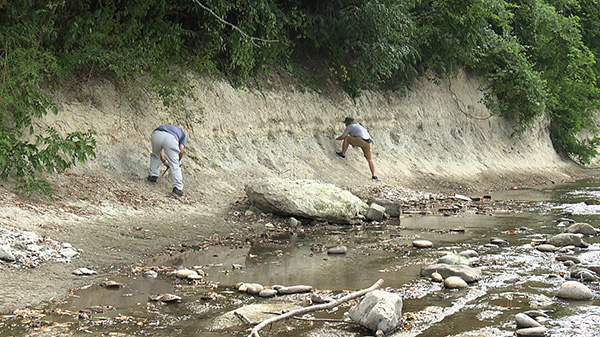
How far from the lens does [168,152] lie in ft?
42.3

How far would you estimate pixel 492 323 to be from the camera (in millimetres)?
6203

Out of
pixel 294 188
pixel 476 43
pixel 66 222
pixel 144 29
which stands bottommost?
pixel 66 222

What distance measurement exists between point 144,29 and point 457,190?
9596mm

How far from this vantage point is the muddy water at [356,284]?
6090mm

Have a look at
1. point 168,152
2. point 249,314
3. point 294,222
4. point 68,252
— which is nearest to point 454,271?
point 249,314

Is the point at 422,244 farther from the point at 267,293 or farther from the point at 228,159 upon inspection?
the point at 228,159

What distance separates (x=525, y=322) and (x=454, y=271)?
1.90 meters

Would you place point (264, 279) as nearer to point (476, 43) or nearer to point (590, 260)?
point (590, 260)

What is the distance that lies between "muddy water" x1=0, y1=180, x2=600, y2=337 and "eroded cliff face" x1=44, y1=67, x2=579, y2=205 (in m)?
3.82

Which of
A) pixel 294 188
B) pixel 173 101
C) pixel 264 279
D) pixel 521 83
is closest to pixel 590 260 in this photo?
pixel 264 279

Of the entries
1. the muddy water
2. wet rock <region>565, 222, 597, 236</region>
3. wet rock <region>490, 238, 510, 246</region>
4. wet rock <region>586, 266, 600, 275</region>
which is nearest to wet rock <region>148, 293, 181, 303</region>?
the muddy water

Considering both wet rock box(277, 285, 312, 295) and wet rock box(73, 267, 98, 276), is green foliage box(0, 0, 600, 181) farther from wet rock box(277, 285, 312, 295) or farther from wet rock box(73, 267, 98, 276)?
wet rock box(277, 285, 312, 295)

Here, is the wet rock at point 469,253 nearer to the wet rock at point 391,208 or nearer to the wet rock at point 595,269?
the wet rock at point 595,269

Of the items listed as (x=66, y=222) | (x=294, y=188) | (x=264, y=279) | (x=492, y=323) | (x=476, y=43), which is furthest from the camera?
(x=476, y=43)
